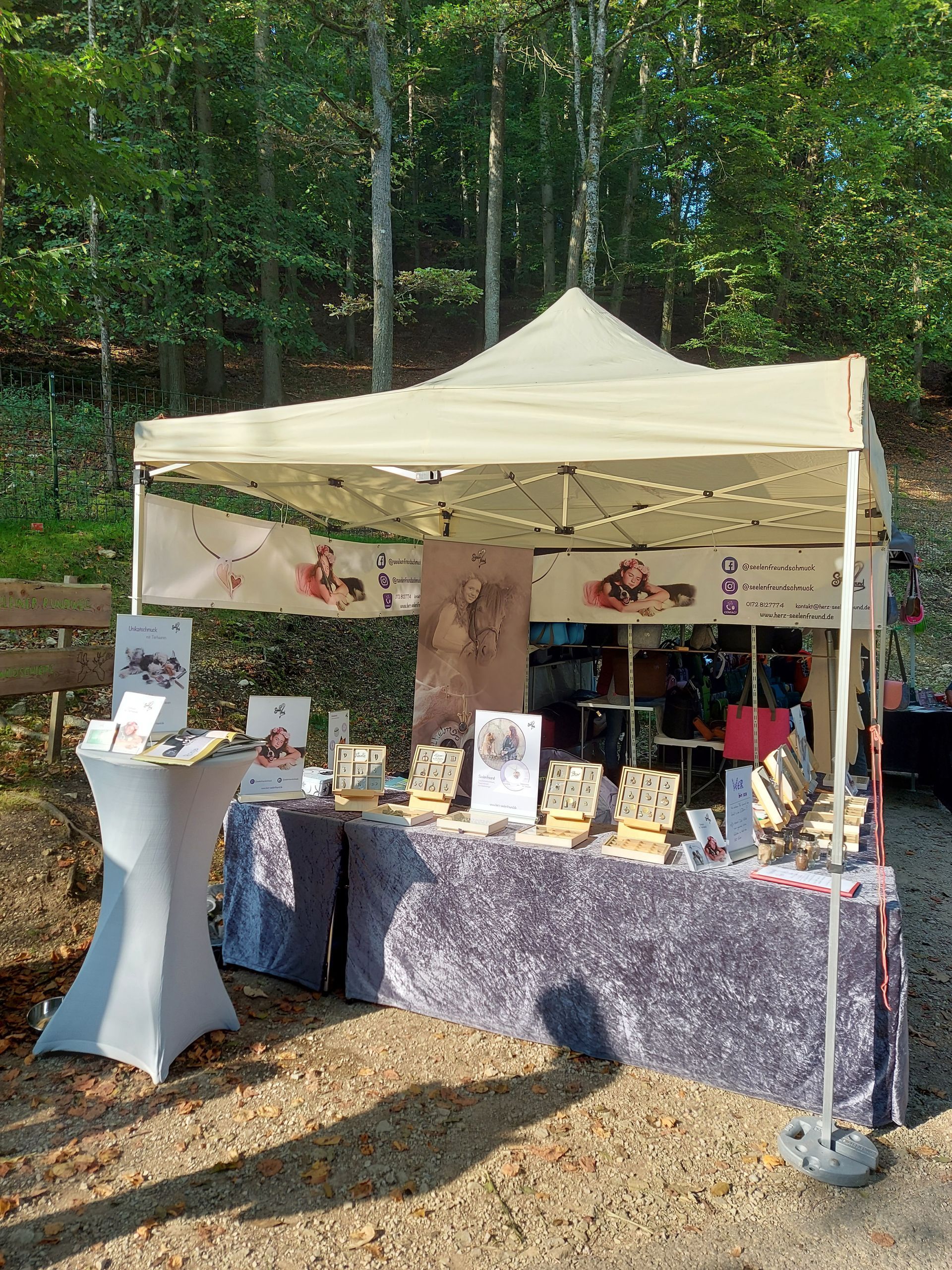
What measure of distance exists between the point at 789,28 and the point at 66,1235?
17.2m

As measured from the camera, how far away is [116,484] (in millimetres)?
8906

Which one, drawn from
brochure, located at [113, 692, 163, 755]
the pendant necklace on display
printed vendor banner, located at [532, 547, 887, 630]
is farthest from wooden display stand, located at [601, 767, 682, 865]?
printed vendor banner, located at [532, 547, 887, 630]

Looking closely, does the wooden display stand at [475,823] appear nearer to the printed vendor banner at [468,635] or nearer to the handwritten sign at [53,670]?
the printed vendor banner at [468,635]

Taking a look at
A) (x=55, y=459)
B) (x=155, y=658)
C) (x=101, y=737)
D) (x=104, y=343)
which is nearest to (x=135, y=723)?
(x=101, y=737)

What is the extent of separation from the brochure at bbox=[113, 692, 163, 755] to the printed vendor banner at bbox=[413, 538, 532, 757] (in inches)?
115

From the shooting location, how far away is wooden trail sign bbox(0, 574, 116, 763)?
14.5ft

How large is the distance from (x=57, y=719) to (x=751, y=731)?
4203 millimetres

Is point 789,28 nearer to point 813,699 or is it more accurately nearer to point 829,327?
point 829,327

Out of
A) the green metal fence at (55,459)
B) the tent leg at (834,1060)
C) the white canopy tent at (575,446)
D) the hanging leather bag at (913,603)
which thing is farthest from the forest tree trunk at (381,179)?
the tent leg at (834,1060)

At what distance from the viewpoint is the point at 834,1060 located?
7.75 feet

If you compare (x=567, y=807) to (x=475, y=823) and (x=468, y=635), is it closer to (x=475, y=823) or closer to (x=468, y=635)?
(x=475, y=823)

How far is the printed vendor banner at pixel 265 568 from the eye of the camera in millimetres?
3750

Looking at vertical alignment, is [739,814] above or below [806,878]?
above

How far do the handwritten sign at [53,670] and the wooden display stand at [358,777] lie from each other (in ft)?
6.45
